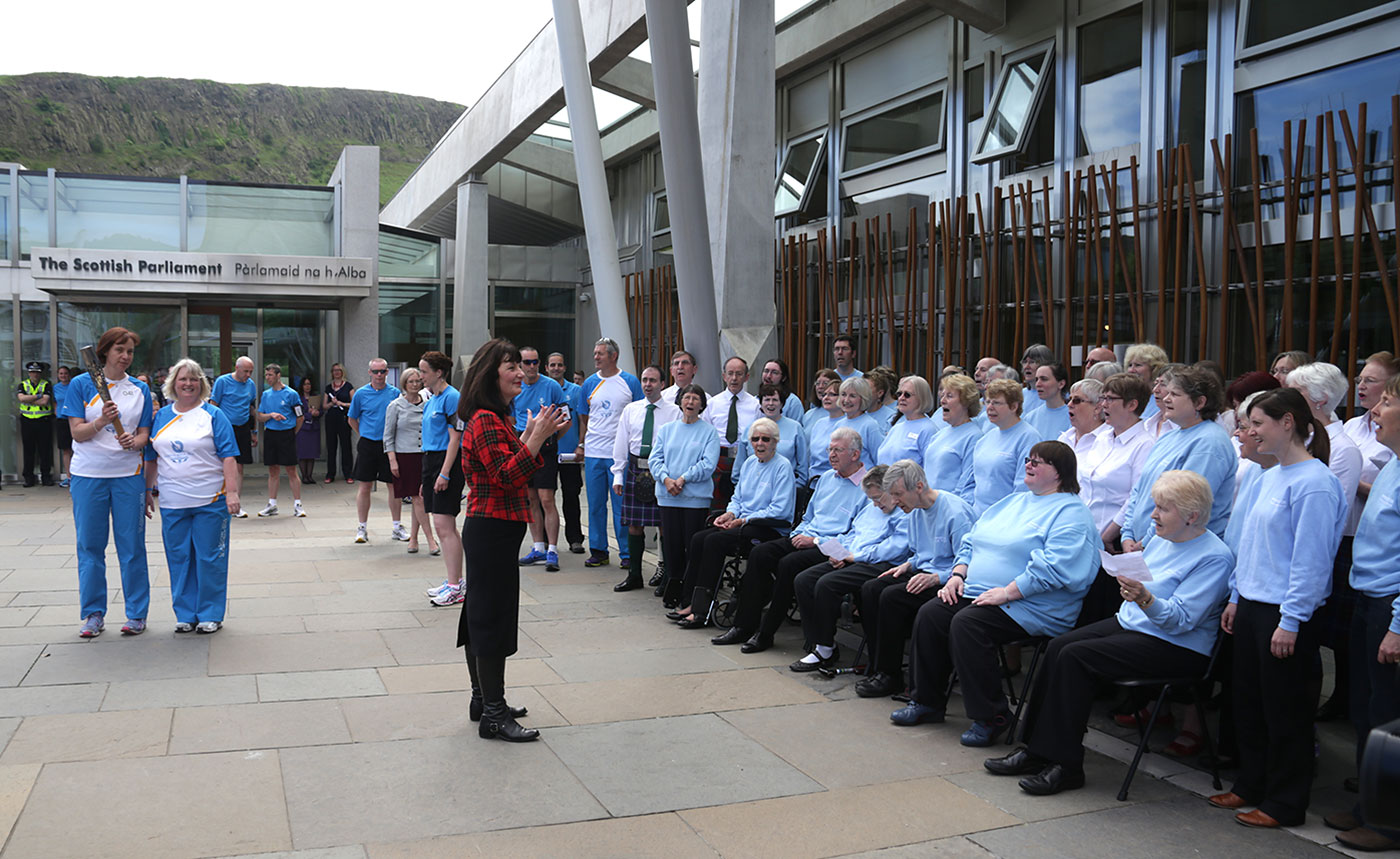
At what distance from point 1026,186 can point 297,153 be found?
323ft

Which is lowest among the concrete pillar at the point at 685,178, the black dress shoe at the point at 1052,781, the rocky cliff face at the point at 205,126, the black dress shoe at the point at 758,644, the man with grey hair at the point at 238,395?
the black dress shoe at the point at 1052,781

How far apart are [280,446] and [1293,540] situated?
11824mm

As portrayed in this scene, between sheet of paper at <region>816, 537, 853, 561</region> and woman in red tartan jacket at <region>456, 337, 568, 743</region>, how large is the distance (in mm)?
2011

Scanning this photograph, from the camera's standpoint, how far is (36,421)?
15.8m

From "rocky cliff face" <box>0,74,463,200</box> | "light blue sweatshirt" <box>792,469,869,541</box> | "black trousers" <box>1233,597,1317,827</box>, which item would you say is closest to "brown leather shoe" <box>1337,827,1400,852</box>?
"black trousers" <box>1233,597,1317,827</box>

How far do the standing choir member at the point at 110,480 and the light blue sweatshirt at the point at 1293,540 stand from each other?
19.7 ft

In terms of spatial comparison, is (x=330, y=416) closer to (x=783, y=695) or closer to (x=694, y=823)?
(x=783, y=695)

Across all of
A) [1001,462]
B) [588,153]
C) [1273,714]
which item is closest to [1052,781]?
[1273,714]

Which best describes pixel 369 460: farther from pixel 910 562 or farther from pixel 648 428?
pixel 910 562

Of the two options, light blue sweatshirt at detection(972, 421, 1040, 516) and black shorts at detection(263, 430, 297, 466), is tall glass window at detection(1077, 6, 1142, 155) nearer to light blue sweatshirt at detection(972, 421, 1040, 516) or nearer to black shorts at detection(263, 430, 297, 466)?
light blue sweatshirt at detection(972, 421, 1040, 516)

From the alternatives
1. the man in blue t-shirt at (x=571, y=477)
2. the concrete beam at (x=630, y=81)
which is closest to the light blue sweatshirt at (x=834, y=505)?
the man in blue t-shirt at (x=571, y=477)

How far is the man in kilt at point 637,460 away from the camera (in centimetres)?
847

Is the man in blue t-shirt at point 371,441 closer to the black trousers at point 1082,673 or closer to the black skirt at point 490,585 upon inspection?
the black skirt at point 490,585

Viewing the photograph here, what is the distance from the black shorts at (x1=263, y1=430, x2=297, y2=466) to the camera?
13.5 metres
